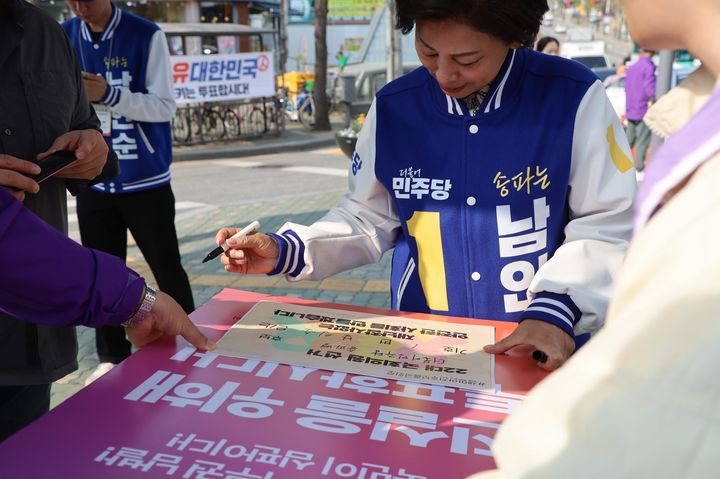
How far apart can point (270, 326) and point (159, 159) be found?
217 centimetres

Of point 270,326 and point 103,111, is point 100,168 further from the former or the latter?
point 103,111

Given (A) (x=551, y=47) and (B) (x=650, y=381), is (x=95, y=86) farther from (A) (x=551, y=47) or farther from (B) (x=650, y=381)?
(A) (x=551, y=47)

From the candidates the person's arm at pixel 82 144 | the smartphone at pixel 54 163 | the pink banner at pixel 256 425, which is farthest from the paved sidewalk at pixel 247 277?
the pink banner at pixel 256 425

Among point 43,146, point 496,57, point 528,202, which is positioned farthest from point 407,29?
point 43,146

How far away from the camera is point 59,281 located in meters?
1.34

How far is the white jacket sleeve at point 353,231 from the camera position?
175 centimetres

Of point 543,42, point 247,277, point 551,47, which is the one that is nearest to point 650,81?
point 551,47

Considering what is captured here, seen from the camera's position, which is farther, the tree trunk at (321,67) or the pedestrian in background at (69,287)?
the tree trunk at (321,67)

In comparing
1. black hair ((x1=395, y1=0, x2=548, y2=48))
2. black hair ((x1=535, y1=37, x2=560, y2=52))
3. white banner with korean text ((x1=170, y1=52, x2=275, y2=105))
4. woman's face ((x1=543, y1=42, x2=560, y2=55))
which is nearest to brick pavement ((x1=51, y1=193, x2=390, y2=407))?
black hair ((x1=395, y1=0, x2=548, y2=48))

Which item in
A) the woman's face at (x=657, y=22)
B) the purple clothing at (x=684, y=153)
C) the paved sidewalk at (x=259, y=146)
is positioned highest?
the woman's face at (x=657, y=22)

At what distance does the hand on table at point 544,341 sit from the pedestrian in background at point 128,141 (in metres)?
2.36

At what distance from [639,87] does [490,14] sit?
30.0 ft

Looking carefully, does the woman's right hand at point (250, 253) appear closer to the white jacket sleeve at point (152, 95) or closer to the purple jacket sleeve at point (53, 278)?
the purple jacket sleeve at point (53, 278)

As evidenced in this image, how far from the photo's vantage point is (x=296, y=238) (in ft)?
5.71
